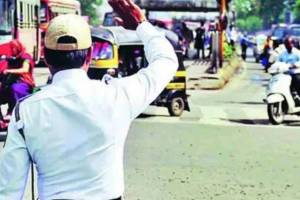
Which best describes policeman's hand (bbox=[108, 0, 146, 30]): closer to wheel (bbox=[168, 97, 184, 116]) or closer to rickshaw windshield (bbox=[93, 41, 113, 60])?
rickshaw windshield (bbox=[93, 41, 113, 60])

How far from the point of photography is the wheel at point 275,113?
572 inches

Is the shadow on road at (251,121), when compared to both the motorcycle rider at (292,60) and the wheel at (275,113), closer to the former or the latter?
the wheel at (275,113)

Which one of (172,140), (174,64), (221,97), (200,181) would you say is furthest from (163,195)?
(221,97)

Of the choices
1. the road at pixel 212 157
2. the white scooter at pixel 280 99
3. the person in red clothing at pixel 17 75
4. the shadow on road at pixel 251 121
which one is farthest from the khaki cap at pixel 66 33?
the shadow on road at pixel 251 121

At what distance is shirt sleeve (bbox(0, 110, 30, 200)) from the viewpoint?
2854 millimetres

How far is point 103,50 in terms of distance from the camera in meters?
15.2

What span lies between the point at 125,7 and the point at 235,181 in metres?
5.71

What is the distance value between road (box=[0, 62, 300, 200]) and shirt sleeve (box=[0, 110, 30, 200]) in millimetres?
4976

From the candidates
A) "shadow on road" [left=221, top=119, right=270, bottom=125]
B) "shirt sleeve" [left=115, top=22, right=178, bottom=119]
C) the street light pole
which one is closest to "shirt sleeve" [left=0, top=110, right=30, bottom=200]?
"shirt sleeve" [left=115, top=22, right=178, bottom=119]

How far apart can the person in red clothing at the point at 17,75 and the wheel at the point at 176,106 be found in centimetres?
365

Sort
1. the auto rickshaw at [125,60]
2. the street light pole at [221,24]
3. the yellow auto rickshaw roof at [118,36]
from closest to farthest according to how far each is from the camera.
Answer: the auto rickshaw at [125,60]
the yellow auto rickshaw roof at [118,36]
the street light pole at [221,24]

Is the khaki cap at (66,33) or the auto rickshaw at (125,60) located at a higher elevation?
the khaki cap at (66,33)

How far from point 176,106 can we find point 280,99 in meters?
2.00

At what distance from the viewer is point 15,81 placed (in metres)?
12.4
